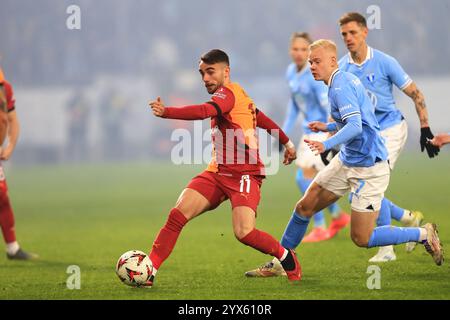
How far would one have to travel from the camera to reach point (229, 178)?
266 inches

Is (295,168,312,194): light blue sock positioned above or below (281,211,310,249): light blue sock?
above

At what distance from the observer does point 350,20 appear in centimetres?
776

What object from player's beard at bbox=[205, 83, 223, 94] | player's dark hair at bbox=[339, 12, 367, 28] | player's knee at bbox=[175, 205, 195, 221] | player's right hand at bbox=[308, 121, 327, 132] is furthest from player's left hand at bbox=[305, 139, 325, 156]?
player's dark hair at bbox=[339, 12, 367, 28]

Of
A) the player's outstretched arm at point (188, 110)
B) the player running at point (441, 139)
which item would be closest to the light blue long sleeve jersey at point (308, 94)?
the player running at point (441, 139)

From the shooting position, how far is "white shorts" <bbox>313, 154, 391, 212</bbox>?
683 cm

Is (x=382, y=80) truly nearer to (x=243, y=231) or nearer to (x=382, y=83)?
(x=382, y=83)

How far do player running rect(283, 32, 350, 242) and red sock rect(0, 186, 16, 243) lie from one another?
3313 mm

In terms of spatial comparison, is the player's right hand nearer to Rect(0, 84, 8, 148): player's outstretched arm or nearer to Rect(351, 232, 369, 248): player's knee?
Rect(351, 232, 369, 248): player's knee

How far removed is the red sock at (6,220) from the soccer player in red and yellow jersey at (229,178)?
2.91 meters

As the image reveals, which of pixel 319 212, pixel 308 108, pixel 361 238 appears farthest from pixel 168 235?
pixel 308 108

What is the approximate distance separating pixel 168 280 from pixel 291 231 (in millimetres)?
1140

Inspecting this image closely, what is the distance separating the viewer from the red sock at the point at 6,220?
29.7 ft

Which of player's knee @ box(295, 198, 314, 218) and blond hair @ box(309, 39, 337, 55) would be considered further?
player's knee @ box(295, 198, 314, 218)

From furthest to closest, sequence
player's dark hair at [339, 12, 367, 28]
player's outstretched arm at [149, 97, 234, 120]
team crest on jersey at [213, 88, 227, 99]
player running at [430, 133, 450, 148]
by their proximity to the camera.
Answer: player's dark hair at [339, 12, 367, 28] < player running at [430, 133, 450, 148] < team crest on jersey at [213, 88, 227, 99] < player's outstretched arm at [149, 97, 234, 120]
